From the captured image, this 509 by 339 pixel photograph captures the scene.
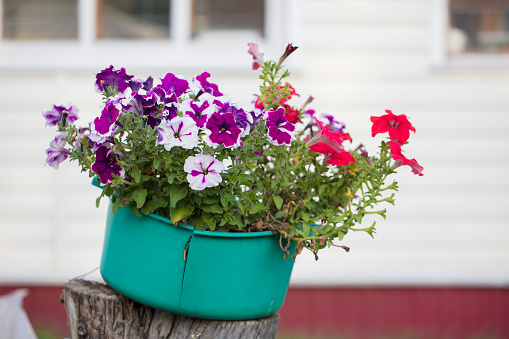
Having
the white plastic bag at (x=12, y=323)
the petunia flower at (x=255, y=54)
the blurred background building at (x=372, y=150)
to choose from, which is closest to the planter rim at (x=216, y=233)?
the petunia flower at (x=255, y=54)

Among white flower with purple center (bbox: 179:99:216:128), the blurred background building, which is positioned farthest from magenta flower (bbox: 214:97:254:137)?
the blurred background building

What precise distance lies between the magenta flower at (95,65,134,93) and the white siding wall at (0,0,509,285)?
1.91 meters

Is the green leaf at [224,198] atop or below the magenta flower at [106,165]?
below

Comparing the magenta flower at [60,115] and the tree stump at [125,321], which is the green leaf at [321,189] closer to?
the tree stump at [125,321]

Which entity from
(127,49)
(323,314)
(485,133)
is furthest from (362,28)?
(323,314)

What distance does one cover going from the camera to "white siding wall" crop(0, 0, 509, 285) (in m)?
3.17

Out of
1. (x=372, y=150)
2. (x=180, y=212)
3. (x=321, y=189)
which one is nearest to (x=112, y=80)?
(x=180, y=212)

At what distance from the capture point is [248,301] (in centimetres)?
128

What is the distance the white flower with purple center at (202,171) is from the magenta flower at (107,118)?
192 millimetres

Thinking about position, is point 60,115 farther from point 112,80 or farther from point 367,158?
point 367,158

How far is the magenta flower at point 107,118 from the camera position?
1.17 m

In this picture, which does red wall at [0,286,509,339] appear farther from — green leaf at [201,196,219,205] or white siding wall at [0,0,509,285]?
green leaf at [201,196,219,205]

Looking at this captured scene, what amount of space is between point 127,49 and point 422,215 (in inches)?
82.6

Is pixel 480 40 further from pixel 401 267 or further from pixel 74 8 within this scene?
pixel 74 8
